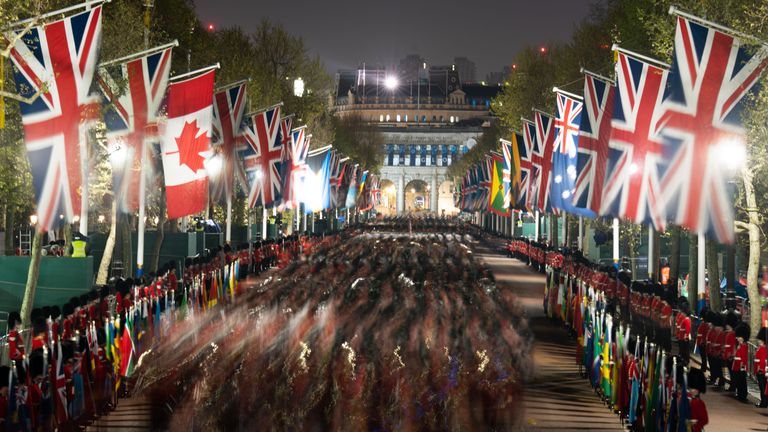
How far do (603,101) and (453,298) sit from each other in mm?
7871

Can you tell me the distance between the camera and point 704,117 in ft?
61.6

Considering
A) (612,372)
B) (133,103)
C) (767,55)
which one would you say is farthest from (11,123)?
(767,55)

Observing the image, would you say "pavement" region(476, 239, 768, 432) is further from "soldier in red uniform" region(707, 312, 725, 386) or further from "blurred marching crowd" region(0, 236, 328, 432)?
"blurred marching crowd" region(0, 236, 328, 432)

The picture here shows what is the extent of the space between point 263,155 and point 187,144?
14651 millimetres

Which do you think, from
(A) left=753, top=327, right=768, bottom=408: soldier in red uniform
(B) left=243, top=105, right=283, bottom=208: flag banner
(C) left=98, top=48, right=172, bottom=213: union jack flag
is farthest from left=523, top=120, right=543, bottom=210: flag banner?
(A) left=753, top=327, right=768, bottom=408: soldier in red uniform

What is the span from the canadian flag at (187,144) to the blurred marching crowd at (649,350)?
878 cm

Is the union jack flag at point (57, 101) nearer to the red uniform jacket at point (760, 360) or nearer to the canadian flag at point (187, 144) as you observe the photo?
the canadian flag at point (187, 144)

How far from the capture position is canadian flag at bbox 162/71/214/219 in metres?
23.8

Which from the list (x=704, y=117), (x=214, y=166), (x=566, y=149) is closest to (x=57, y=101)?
(x=704, y=117)

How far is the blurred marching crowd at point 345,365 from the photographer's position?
14008 millimetres

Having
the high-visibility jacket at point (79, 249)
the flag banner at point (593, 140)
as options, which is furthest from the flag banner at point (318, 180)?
the flag banner at point (593, 140)

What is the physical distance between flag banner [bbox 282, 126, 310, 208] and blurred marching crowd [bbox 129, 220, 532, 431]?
22073 mm

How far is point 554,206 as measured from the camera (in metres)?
38.7

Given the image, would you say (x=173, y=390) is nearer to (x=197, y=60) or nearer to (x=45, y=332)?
(x=45, y=332)
